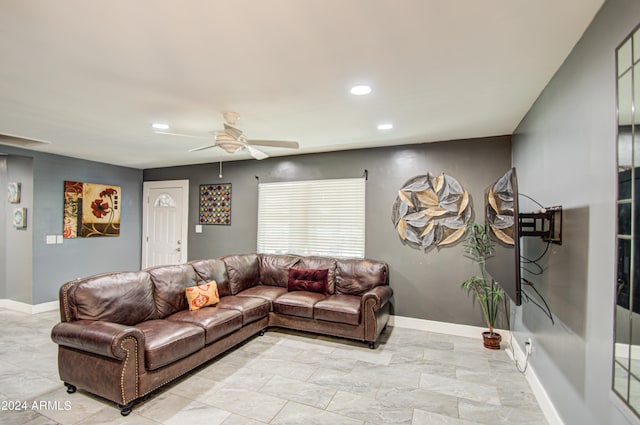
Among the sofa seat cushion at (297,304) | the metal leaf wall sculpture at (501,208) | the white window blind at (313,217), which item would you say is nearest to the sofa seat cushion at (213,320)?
the sofa seat cushion at (297,304)

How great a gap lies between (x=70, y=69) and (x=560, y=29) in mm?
3198

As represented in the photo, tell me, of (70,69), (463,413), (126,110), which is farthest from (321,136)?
(463,413)

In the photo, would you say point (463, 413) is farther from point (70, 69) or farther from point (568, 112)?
point (70, 69)

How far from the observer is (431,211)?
163 inches

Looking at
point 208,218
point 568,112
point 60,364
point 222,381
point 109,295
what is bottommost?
point 222,381

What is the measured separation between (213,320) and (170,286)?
2.30ft

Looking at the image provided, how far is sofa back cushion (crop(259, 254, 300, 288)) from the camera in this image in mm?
4688

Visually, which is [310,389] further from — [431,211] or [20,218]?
[20,218]

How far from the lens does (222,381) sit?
9.23 ft

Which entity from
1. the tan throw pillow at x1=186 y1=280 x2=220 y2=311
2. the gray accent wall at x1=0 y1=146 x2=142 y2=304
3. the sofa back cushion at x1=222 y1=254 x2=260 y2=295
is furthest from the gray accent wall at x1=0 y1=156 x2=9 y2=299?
the tan throw pillow at x1=186 y1=280 x2=220 y2=311

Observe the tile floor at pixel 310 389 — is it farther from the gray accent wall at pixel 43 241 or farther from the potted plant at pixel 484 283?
the gray accent wall at pixel 43 241

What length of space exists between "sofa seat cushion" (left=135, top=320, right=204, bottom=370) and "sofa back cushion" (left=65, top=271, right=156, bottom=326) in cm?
15

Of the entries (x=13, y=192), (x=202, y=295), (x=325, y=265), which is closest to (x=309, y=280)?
(x=325, y=265)

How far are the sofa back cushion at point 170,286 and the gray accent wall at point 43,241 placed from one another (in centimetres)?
298
